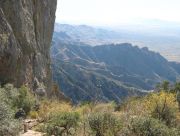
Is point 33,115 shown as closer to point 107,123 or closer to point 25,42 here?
point 25,42

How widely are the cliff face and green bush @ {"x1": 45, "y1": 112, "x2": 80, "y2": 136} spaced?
18565mm

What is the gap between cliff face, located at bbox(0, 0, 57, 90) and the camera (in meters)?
42.8

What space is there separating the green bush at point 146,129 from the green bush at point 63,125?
16.4 feet

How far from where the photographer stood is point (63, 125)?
79.2 feet

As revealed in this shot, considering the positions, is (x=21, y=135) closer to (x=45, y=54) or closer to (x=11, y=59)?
A: (x=11, y=59)

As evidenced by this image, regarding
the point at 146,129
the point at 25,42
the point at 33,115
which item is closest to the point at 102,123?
the point at 146,129

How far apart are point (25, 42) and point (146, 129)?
1275 inches

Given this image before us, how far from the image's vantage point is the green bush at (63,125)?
2319 centimetres

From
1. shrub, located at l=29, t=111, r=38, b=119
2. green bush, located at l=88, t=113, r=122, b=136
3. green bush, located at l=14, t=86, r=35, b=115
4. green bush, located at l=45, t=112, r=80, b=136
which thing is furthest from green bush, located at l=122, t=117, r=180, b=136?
Result: green bush, located at l=14, t=86, r=35, b=115

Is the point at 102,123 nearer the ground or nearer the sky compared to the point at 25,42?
nearer the ground

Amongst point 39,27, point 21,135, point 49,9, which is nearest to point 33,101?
point 21,135

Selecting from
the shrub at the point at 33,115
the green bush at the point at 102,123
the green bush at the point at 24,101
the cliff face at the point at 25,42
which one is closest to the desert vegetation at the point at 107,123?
the green bush at the point at 102,123

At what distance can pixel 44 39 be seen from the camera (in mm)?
61656

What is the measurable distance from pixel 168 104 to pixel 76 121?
786cm
